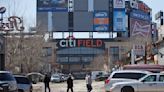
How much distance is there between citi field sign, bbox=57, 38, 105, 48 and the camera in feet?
504

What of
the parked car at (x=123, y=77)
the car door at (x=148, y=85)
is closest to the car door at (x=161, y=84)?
the car door at (x=148, y=85)

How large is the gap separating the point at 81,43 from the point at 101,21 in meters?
30.8

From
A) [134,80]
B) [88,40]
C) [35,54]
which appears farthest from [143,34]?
[88,40]

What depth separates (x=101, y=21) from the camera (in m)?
Result: 128

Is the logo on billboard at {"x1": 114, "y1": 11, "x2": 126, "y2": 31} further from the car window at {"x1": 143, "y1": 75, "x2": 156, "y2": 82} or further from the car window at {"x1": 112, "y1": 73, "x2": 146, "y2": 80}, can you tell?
the car window at {"x1": 143, "y1": 75, "x2": 156, "y2": 82}

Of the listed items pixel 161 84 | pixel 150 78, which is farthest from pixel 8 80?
pixel 161 84

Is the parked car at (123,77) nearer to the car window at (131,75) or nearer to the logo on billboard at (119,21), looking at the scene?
the car window at (131,75)

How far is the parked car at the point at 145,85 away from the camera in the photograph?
33031mm

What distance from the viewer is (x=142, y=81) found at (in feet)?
109

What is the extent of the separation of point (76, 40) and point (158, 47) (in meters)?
97.8

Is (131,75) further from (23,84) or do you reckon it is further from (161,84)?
(23,84)

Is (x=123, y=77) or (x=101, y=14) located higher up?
(x=101, y=14)

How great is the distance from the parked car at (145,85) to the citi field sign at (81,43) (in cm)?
11875

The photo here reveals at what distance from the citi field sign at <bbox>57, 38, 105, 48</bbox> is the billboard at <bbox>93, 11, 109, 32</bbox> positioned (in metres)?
24.5
